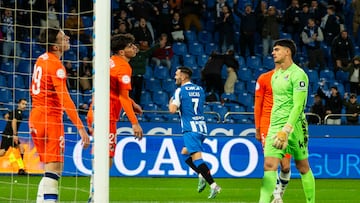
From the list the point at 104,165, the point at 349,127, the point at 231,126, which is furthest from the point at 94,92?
the point at 349,127

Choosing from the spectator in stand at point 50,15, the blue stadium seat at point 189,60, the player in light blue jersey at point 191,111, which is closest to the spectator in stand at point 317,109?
the blue stadium seat at point 189,60

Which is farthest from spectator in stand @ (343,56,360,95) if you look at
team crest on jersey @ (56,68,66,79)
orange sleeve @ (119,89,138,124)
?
→ team crest on jersey @ (56,68,66,79)

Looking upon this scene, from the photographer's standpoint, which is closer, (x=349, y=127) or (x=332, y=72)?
(x=349, y=127)

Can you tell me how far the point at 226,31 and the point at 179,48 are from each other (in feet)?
4.53

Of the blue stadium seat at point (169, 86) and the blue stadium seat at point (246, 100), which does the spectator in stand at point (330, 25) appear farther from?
the blue stadium seat at point (169, 86)

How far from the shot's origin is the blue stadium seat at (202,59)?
1067 inches

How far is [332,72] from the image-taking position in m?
27.2

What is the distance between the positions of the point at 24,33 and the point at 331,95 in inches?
294

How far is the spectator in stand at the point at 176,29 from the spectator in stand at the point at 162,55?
67cm

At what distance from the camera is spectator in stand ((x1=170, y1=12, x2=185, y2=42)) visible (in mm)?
26844

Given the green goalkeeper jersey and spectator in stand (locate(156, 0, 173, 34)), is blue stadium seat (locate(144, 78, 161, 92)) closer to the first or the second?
spectator in stand (locate(156, 0, 173, 34))

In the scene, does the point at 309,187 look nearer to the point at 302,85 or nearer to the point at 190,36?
the point at 302,85

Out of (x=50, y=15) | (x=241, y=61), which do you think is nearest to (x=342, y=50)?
(x=241, y=61)

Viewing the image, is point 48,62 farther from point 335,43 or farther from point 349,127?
point 335,43
